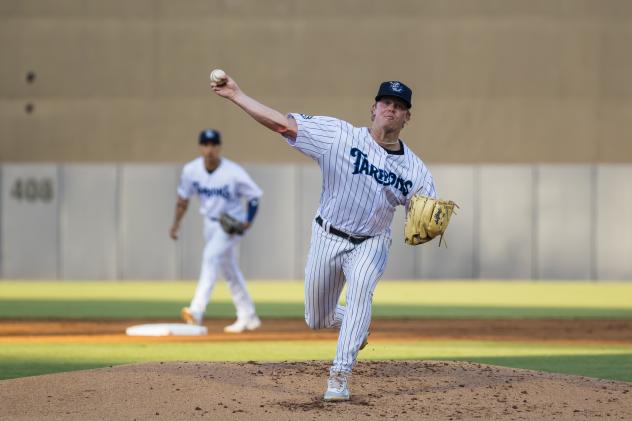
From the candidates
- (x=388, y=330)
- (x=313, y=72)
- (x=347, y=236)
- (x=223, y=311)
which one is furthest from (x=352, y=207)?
(x=313, y=72)

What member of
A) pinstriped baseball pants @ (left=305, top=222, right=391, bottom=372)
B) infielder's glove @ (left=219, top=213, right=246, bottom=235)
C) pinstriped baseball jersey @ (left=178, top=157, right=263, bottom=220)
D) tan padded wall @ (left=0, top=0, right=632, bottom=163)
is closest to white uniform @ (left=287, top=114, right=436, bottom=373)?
pinstriped baseball pants @ (left=305, top=222, right=391, bottom=372)

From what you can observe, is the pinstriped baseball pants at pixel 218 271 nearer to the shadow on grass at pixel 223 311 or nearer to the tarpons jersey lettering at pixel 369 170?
the shadow on grass at pixel 223 311

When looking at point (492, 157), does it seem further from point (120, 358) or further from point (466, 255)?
point (120, 358)

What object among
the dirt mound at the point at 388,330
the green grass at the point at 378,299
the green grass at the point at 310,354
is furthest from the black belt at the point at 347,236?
the green grass at the point at 378,299

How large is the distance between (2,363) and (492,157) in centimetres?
1594

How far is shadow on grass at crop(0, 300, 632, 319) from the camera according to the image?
52.4ft

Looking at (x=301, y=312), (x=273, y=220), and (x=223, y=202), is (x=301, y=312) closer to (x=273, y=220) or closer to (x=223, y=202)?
(x=223, y=202)

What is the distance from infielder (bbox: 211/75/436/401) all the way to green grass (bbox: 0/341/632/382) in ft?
9.71

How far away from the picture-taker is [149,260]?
78.0 ft

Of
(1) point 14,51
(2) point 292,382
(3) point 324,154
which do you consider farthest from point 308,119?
(1) point 14,51

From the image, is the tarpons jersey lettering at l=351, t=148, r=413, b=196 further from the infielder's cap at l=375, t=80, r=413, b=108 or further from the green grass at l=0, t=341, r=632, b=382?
the green grass at l=0, t=341, r=632, b=382

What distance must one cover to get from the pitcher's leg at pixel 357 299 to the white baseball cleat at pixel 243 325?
5.94m

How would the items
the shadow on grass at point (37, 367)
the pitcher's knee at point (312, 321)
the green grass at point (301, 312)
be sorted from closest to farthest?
the pitcher's knee at point (312, 321) < the shadow on grass at point (37, 367) < the green grass at point (301, 312)

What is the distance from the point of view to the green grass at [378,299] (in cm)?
1652
